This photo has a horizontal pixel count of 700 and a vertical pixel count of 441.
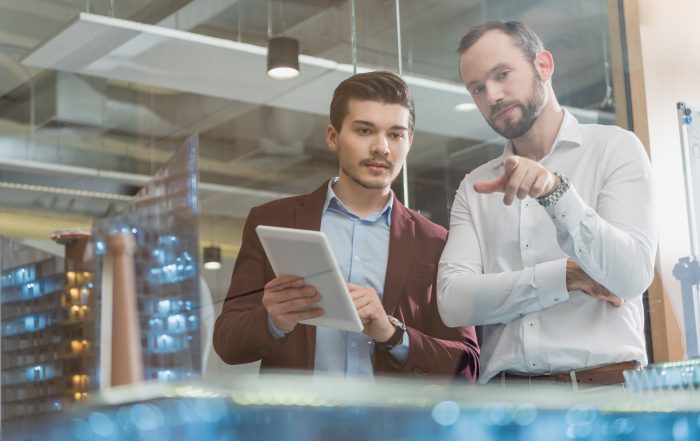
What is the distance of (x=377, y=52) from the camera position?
2426 mm

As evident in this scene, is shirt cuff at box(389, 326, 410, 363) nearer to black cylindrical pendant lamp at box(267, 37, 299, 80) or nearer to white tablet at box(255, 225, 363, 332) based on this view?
white tablet at box(255, 225, 363, 332)

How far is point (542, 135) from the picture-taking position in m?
2.13

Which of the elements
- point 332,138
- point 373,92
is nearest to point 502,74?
point 373,92

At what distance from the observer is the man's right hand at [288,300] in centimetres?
176

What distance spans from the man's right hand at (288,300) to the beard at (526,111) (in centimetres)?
66

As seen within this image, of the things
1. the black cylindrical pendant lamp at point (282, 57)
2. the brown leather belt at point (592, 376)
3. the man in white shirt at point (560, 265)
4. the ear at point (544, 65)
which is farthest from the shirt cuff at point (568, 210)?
the black cylindrical pendant lamp at point (282, 57)

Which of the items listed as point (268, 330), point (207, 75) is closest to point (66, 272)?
point (207, 75)

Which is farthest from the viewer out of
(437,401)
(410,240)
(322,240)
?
(410,240)

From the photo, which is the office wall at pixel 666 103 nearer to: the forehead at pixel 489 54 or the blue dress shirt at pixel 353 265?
the forehead at pixel 489 54

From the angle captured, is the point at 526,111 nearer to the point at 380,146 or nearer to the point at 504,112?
the point at 504,112

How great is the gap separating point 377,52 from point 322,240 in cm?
93

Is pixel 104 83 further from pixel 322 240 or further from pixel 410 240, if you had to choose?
pixel 322 240

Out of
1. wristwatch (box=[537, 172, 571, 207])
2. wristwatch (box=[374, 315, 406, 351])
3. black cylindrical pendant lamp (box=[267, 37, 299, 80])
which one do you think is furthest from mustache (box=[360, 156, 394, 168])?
black cylindrical pendant lamp (box=[267, 37, 299, 80])

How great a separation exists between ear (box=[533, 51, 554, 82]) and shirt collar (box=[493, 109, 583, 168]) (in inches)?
3.7
